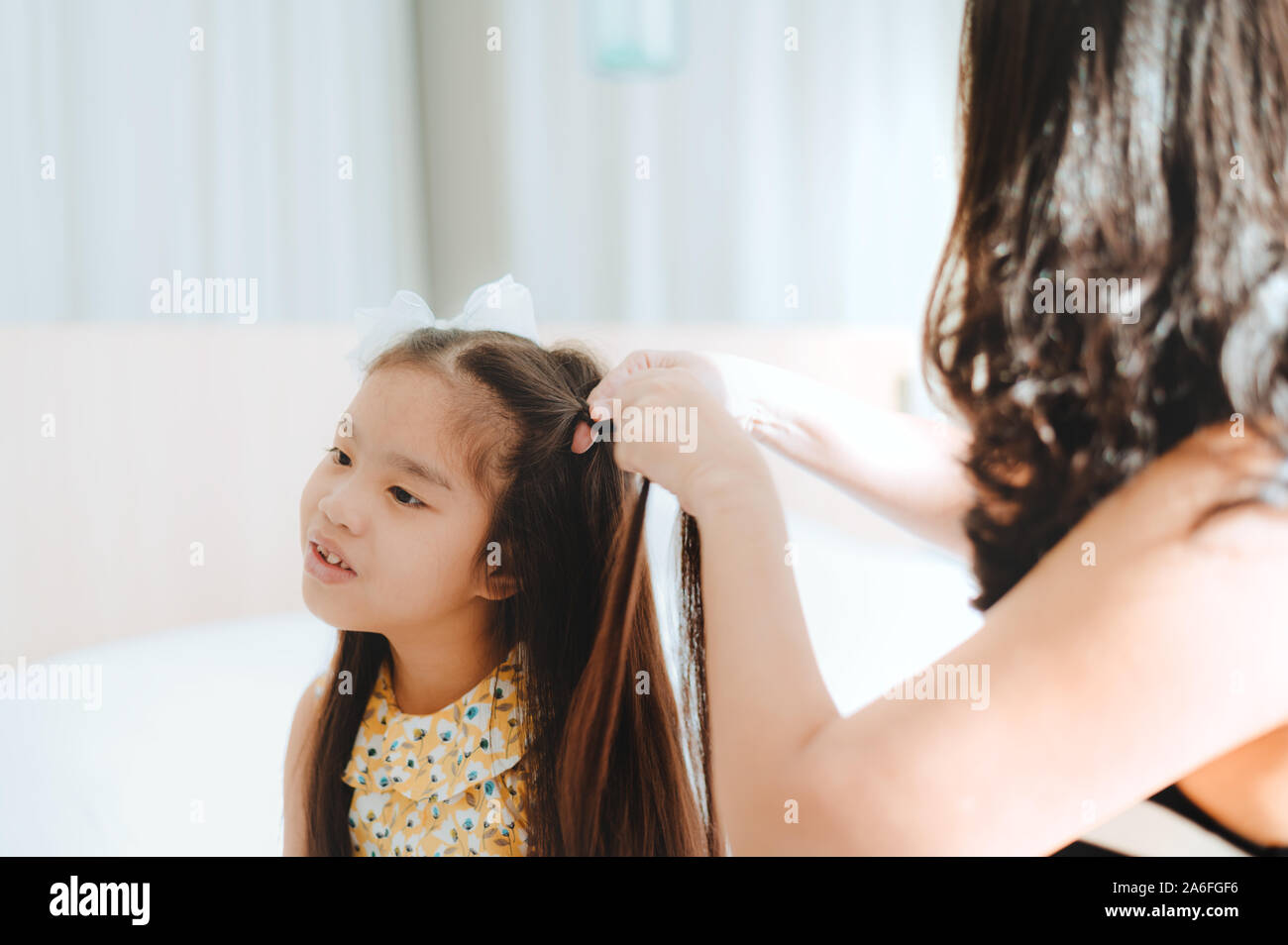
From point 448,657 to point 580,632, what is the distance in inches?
3.8

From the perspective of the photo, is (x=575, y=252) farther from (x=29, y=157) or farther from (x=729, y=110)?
(x=29, y=157)

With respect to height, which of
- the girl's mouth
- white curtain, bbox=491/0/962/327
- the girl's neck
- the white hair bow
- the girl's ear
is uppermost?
white curtain, bbox=491/0/962/327

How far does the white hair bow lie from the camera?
2.48ft

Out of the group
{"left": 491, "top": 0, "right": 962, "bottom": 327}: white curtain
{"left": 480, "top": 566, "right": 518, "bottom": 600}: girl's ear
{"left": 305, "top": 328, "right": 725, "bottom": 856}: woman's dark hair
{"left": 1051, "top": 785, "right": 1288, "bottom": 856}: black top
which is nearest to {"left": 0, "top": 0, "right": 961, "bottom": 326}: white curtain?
{"left": 491, "top": 0, "right": 962, "bottom": 327}: white curtain

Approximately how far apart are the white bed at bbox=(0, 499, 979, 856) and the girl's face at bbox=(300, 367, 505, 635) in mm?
119

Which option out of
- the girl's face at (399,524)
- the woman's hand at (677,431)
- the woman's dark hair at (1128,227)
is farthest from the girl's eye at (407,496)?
the woman's dark hair at (1128,227)

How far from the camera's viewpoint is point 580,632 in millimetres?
742

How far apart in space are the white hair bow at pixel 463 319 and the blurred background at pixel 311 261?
0.13 ft

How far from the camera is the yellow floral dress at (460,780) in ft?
2.38

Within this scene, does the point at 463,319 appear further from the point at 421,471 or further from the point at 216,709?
the point at 216,709

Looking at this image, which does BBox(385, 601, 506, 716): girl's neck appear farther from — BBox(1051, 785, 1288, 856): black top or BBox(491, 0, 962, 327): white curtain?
BBox(1051, 785, 1288, 856): black top

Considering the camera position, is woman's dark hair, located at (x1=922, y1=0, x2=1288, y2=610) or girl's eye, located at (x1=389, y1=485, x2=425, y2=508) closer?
woman's dark hair, located at (x1=922, y1=0, x2=1288, y2=610)

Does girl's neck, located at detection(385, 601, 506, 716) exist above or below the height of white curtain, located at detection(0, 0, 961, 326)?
below

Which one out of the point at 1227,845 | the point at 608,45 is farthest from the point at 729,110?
the point at 1227,845
